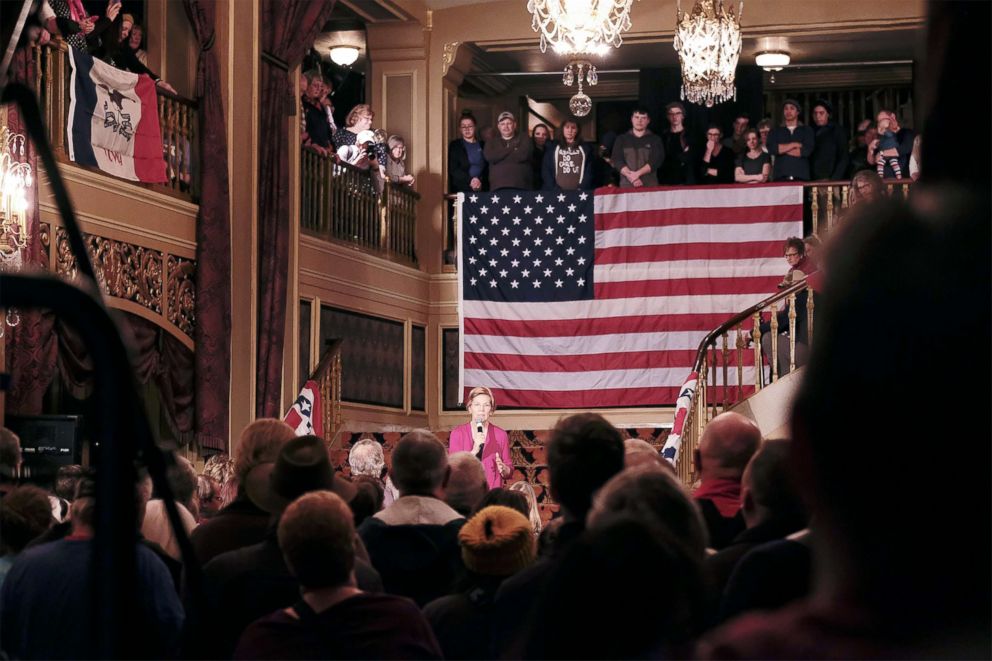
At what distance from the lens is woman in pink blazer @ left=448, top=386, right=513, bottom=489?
938 cm

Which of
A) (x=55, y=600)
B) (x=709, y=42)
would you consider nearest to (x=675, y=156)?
(x=709, y=42)

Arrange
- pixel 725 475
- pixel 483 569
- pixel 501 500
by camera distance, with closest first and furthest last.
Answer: pixel 483 569 → pixel 725 475 → pixel 501 500

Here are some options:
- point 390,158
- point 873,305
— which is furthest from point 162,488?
point 390,158

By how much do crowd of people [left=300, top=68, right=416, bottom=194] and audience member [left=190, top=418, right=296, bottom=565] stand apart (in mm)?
9142

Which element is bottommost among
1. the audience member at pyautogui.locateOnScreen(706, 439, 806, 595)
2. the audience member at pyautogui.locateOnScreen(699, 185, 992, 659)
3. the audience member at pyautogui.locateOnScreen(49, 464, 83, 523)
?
the audience member at pyautogui.locateOnScreen(49, 464, 83, 523)

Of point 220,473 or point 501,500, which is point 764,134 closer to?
point 220,473

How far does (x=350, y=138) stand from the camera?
1393 centimetres

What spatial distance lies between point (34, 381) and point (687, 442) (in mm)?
4692

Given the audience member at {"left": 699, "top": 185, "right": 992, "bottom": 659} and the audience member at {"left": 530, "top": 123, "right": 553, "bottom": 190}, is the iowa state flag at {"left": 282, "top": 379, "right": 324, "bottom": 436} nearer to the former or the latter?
the audience member at {"left": 530, "top": 123, "right": 553, "bottom": 190}

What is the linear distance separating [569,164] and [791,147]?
2.18m

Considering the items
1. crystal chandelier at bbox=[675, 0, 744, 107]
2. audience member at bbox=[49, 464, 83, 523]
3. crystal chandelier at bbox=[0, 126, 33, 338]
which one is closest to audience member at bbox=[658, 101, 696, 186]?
crystal chandelier at bbox=[675, 0, 744, 107]

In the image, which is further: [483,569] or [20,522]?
[20,522]

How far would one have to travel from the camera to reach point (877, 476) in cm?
47

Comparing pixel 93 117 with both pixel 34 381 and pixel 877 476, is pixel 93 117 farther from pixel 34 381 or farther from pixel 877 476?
pixel 877 476
